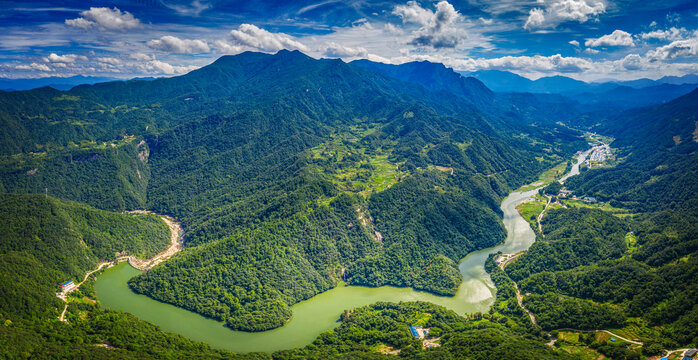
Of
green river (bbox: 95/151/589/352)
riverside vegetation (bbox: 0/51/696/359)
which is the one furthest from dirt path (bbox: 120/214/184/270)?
green river (bbox: 95/151/589/352)

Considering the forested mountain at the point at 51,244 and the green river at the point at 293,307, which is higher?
the forested mountain at the point at 51,244

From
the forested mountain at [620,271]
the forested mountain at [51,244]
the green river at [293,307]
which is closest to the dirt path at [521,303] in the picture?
the forested mountain at [620,271]

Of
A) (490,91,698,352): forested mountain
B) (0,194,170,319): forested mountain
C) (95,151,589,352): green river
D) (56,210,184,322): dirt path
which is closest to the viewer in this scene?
(490,91,698,352): forested mountain

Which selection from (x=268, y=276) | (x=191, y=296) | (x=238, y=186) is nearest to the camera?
(x=191, y=296)

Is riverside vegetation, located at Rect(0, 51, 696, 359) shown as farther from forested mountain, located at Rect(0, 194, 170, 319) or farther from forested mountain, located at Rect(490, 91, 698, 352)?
forested mountain, located at Rect(0, 194, 170, 319)

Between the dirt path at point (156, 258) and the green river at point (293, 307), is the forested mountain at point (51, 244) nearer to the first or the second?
the dirt path at point (156, 258)

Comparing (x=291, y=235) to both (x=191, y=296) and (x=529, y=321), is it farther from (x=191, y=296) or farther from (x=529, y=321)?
(x=529, y=321)

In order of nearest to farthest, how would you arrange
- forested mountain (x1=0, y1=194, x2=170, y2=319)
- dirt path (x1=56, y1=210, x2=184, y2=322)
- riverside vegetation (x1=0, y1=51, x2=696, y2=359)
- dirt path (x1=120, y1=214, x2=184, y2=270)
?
riverside vegetation (x1=0, y1=51, x2=696, y2=359), forested mountain (x1=0, y1=194, x2=170, y2=319), dirt path (x1=56, y1=210, x2=184, y2=322), dirt path (x1=120, y1=214, x2=184, y2=270)

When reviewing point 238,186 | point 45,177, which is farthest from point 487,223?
point 45,177

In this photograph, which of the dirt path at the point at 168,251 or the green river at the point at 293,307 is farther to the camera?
the dirt path at the point at 168,251
